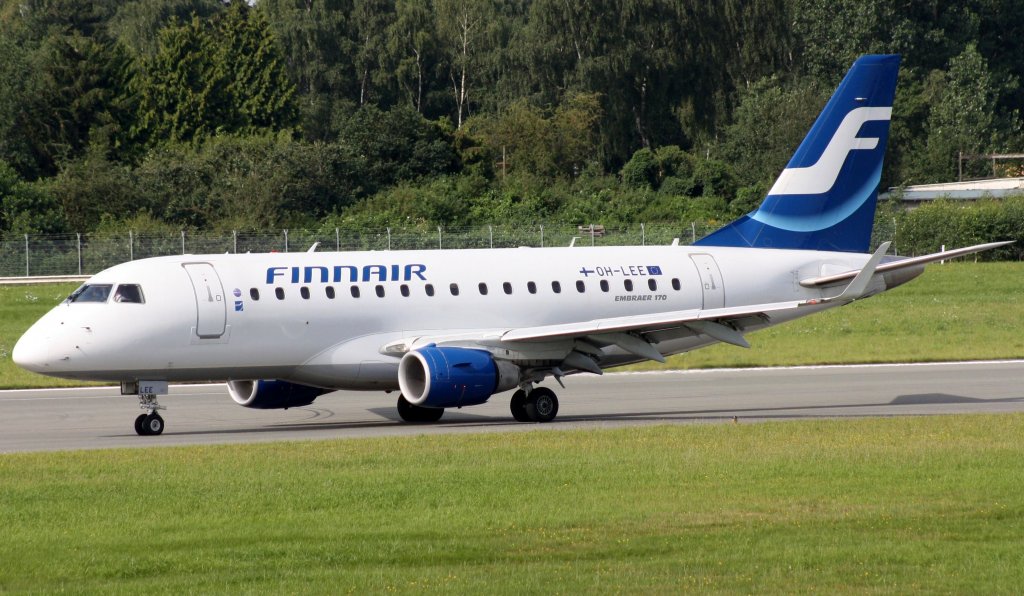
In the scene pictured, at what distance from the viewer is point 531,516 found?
1589 cm

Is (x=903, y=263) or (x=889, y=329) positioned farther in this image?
(x=889, y=329)

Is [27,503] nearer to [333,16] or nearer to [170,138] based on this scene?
[170,138]

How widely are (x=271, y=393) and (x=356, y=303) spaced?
254cm

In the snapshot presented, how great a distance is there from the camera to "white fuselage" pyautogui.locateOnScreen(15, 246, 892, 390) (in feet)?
84.1

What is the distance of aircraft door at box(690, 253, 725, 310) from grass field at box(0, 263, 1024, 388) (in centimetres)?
929

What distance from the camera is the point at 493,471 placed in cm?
1922

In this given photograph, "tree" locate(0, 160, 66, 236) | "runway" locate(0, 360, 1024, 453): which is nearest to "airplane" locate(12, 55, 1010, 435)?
"runway" locate(0, 360, 1024, 453)

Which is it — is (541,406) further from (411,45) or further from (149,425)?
(411,45)

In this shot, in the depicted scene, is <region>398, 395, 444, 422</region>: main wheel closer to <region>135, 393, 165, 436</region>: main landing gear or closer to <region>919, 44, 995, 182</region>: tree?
<region>135, 393, 165, 436</region>: main landing gear

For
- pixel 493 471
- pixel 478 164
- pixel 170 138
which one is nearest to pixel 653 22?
pixel 478 164

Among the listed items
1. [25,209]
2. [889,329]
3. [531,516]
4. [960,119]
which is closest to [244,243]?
[25,209]

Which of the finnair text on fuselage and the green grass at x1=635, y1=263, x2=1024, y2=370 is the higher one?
the finnair text on fuselage

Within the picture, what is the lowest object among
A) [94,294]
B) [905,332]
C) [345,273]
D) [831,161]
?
[905,332]

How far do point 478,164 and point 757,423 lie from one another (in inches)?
2592
